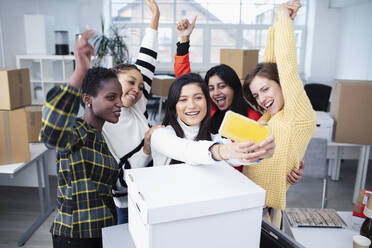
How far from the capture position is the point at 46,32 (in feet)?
16.9

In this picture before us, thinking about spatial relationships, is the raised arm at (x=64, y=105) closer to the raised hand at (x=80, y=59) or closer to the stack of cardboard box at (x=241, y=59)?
the raised hand at (x=80, y=59)

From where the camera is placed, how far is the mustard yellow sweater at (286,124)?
1.17 metres

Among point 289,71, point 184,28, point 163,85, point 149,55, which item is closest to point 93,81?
point 149,55

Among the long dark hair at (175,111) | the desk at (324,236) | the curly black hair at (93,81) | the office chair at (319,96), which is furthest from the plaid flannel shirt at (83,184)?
the office chair at (319,96)

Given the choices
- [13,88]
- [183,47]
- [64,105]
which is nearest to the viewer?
[64,105]

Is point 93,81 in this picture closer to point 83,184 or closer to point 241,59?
point 83,184

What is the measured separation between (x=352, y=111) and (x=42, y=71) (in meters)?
4.30

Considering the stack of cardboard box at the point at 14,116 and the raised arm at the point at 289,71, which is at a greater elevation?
the raised arm at the point at 289,71

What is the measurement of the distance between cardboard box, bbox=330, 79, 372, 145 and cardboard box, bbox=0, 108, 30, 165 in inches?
105

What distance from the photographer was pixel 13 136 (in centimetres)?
232

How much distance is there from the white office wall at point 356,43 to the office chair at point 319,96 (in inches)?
34.0

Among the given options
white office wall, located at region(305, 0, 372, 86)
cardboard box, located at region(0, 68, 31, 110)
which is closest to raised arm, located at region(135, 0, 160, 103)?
cardboard box, located at region(0, 68, 31, 110)

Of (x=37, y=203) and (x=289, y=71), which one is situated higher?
(x=289, y=71)

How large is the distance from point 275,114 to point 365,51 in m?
5.01
